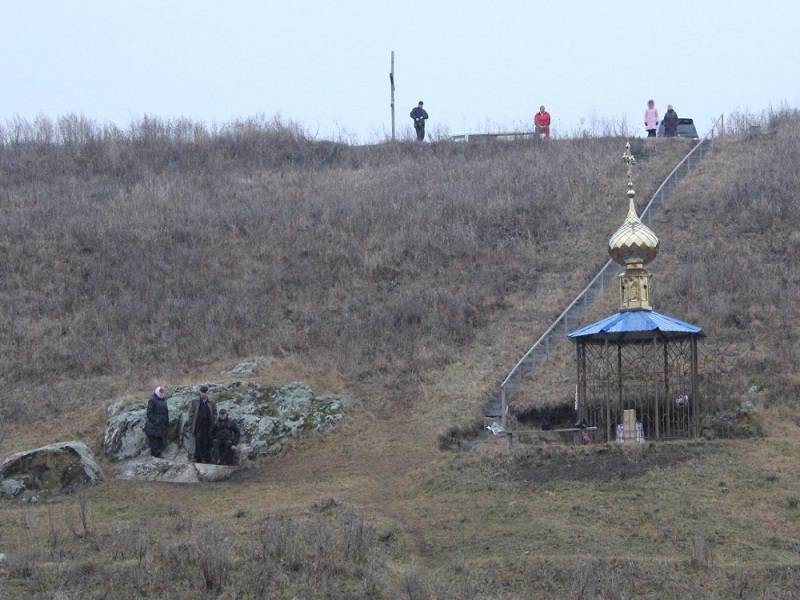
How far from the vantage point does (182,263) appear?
2761 cm

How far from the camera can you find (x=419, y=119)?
126 ft

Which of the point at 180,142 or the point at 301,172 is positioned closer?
the point at 301,172

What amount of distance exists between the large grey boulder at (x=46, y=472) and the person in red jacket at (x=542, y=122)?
23.2 m

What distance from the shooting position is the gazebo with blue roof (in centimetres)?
1762

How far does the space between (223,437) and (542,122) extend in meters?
21.8

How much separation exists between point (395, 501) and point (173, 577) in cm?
435

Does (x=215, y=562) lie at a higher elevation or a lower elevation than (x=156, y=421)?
lower

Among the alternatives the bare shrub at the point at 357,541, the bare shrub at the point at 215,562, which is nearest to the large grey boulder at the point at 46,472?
the bare shrub at the point at 215,562

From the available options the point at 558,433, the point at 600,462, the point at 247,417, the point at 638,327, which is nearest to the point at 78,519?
the point at 247,417

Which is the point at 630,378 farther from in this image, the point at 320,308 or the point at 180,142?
the point at 180,142

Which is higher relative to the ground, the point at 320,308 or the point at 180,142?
the point at 180,142

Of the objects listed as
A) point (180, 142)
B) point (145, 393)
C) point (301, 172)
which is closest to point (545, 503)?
point (145, 393)

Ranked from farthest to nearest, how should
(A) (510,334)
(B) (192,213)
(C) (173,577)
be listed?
(B) (192,213) → (A) (510,334) → (C) (173,577)

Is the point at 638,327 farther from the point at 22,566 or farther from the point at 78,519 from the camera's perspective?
the point at 22,566
